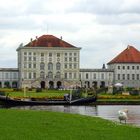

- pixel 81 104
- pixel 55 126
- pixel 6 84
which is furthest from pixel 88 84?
pixel 55 126

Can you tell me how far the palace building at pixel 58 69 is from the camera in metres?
132

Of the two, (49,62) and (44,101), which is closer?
(44,101)

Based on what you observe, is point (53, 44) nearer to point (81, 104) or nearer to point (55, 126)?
point (81, 104)

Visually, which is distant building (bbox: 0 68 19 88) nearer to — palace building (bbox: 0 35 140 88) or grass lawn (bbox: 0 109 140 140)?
palace building (bbox: 0 35 140 88)

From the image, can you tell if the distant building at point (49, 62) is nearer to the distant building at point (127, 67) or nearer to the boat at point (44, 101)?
the distant building at point (127, 67)

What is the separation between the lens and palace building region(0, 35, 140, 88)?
432 feet

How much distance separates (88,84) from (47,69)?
33.5ft

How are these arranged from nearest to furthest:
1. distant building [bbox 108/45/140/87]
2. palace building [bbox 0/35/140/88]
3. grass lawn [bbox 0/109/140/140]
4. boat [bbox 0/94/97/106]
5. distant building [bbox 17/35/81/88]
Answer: grass lawn [bbox 0/109/140/140] < boat [bbox 0/94/97/106] < distant building [bbox 17/35/81/88] < palace building [bbox 0/35/140/88] < distant building [bbox 108/45/140/87]

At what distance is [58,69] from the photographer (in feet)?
440

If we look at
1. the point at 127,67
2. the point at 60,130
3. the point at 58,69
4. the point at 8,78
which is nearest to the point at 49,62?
the point at 58,69

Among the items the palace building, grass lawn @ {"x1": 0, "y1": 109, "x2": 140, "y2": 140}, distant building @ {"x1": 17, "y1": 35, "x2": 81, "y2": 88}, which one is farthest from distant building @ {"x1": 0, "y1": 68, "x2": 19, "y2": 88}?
grass lawn @ {"x1": 0, "y1": 109, "x2": 140, "y2": 140}

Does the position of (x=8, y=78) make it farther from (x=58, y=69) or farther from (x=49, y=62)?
(x=58, y=69)

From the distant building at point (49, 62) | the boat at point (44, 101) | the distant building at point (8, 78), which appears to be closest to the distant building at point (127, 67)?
the distant building at point (49, 62)

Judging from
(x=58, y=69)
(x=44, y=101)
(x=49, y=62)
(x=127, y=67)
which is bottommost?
(x=44, y=101)
